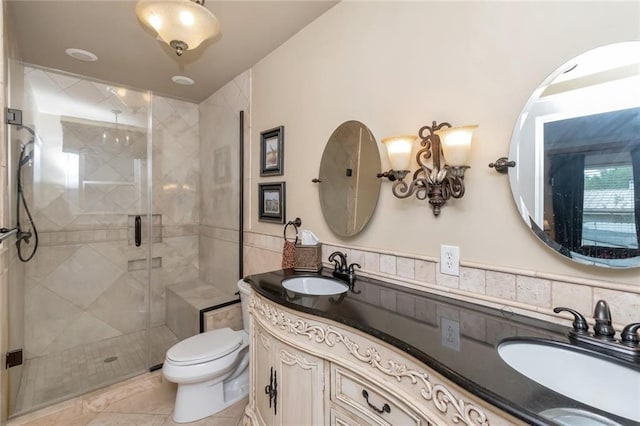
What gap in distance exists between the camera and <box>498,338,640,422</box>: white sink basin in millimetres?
711

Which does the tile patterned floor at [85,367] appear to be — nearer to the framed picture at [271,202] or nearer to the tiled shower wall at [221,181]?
the tiled shower wall at [221,181]

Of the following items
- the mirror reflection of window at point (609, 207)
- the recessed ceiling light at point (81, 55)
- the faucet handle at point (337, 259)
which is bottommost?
the faucet handle at point (337, 259)

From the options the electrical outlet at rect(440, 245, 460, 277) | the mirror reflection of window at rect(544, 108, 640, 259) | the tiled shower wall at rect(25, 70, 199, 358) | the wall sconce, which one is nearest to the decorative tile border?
the tiled shower wall at rect(25, 70, 199, 358)

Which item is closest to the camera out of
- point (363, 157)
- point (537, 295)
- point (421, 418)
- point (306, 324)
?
point (421, 418)

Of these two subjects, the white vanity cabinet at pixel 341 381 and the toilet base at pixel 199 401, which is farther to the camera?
the toilet base at pixel 199 401

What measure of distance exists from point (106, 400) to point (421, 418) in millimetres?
2242

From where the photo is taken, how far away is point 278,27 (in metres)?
1.88

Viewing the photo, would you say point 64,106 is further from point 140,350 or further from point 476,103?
point 476,103

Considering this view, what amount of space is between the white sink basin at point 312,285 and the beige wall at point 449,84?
0.26 meters

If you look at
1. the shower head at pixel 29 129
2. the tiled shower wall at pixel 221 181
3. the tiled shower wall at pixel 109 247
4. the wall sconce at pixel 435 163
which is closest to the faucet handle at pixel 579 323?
the wall sconce at pixel 435 163

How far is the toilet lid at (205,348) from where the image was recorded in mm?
1733

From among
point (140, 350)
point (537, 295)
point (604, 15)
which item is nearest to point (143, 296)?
point (140, 350)

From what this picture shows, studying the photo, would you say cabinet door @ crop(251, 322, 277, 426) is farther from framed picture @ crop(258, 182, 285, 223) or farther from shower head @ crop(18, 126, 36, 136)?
shower head @ crop(18, 126, 36, 136)

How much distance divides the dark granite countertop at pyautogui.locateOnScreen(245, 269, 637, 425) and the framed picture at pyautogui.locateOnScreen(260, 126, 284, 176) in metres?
0.97
